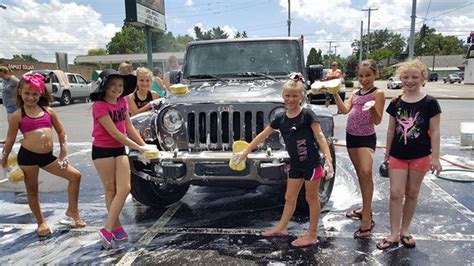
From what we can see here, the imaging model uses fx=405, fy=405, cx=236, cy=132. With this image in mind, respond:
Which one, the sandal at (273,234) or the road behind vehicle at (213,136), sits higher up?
the road behind vehicle at (213,136)

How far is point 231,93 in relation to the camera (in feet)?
13.9

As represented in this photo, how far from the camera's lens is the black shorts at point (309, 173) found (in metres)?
3.45

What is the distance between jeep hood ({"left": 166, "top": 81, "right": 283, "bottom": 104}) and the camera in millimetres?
3990

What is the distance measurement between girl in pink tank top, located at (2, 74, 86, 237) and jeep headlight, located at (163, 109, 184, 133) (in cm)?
106

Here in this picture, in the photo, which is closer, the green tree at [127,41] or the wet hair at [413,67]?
the wet hair at [413,67]

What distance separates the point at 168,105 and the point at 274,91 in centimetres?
114

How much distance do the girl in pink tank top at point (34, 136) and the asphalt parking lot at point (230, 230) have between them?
19.9 inches

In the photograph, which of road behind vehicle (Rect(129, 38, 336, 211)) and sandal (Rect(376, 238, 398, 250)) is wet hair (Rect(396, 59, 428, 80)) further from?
sandal (Rect(376, 238, 398, 250))

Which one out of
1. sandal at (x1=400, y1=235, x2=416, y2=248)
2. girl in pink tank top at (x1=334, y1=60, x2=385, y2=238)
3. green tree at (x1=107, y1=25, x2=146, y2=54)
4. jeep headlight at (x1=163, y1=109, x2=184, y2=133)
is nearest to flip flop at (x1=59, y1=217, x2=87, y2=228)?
jeep headlight at (x1=163, y1=109, x2=184, y2=133)

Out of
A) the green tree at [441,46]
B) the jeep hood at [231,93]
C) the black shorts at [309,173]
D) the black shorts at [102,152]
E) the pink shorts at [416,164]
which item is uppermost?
the green tree at [441,46]

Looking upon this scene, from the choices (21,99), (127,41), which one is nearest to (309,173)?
(21,99)

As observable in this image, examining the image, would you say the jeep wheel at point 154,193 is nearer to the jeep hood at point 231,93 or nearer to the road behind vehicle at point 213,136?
the road behind vehicle at point 213,136

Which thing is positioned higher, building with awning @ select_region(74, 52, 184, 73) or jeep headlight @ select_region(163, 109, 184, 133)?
building with awning @ select_region(74, 52, 184, 73)

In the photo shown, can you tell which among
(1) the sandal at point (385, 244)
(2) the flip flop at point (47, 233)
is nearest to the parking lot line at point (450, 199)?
(1) the sandal at point (385, 244)
